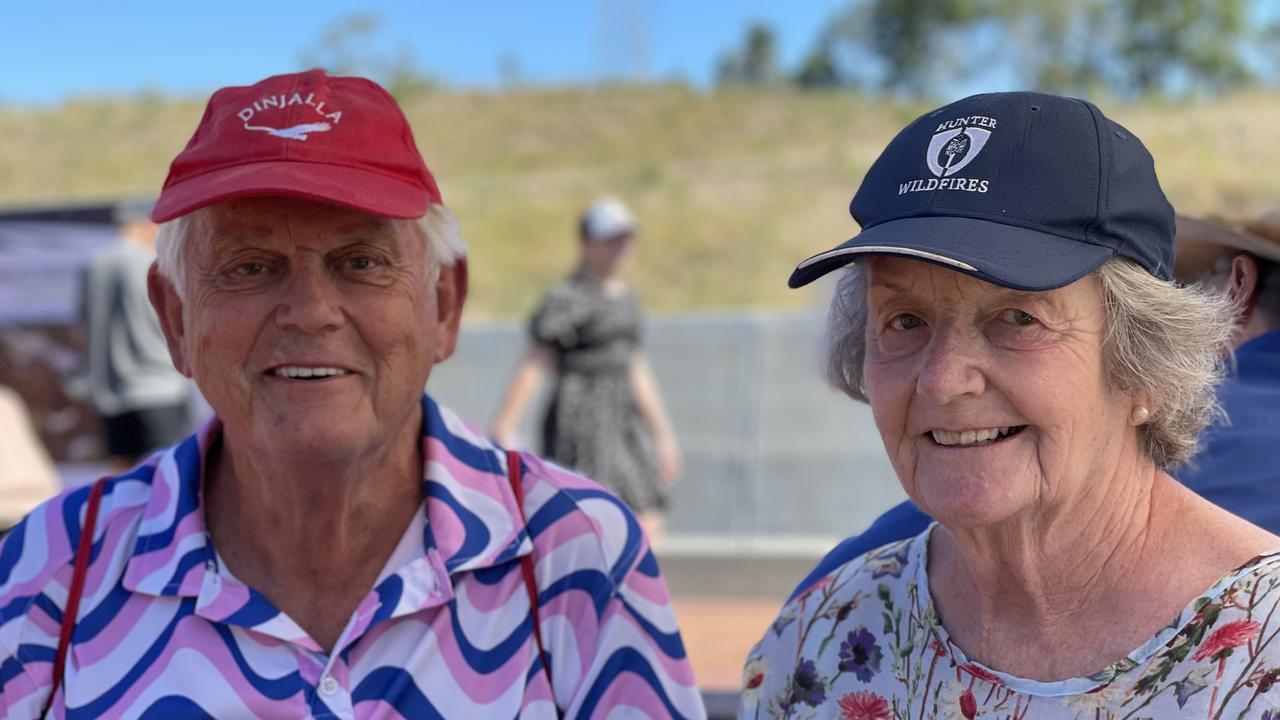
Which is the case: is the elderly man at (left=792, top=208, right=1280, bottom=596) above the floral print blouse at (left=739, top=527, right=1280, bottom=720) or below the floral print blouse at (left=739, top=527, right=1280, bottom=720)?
above

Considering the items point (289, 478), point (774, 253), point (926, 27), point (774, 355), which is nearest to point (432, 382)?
point (774, 355)

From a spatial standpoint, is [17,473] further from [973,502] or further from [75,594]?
[973,502]

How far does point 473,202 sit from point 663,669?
25.6 meters

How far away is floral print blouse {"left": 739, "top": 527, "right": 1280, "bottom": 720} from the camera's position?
5.28ft

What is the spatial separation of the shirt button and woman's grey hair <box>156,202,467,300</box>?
0.66m

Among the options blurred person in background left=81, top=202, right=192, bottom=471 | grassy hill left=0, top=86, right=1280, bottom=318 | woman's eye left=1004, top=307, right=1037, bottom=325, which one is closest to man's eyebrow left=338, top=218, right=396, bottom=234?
woman's eye left=1004, top=307, right=1037, bottom=325

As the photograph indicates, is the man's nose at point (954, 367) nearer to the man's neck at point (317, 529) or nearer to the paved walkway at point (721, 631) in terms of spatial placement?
the man's neck at point (317, 529)

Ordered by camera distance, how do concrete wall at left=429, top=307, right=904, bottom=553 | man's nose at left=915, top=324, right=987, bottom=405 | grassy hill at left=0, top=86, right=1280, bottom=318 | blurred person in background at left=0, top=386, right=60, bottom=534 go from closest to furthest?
man's nose at left=915, top=324, right=987, bottom=405, blurred person in background at left=0, top=386, right=60, bottom=534, concrete wall at left=429, top=307, right=904, bottom=553, grassy hill at left=0, top=86, right=1280, bottom=318

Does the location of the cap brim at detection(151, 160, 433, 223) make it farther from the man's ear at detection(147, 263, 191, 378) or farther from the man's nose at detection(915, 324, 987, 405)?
the man's nose at detection(915, 324, 987, 405)

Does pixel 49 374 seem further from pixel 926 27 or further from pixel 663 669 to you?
pixel 926 27

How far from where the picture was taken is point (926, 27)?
58.2 metres

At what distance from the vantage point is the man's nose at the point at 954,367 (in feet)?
5.57

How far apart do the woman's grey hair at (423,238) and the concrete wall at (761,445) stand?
772 cm

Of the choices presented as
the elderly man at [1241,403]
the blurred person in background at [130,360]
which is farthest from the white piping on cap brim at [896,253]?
the blurred person in background at [130,360]
